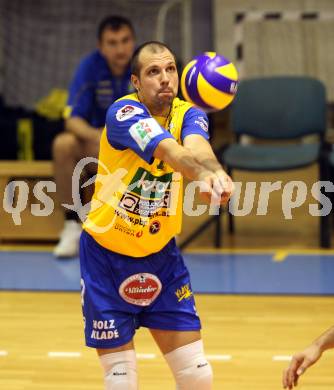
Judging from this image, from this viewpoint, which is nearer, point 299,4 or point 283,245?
point 283,245

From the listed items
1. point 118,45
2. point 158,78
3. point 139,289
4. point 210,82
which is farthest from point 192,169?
point 118,45

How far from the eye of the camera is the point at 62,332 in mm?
5969

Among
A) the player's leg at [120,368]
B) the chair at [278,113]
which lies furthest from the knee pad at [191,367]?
the chair at [278,113]

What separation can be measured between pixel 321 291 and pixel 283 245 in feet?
4.84

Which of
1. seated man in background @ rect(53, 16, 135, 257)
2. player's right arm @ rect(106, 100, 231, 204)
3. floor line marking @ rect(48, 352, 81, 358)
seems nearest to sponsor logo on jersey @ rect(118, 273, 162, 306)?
player's right arm @ rect(106, 100, 231, 204)

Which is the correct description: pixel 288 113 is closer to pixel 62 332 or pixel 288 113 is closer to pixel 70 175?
pixel 70 175

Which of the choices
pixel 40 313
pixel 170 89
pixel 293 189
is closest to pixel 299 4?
pixel 293 189

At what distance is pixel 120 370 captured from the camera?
392cm

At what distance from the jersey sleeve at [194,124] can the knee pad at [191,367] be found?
893 mm

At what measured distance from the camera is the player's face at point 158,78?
3.89 meters

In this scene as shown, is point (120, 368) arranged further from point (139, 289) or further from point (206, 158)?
point (206, 158)

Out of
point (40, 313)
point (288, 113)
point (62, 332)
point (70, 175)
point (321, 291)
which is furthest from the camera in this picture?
point (288, 113)

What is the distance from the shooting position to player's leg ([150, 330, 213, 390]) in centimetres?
398

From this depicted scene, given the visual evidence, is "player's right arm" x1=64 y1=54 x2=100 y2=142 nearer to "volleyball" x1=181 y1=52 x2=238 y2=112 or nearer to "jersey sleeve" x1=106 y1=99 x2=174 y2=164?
"volleyball" x1=181 y1=52 x2=238 y2=112
